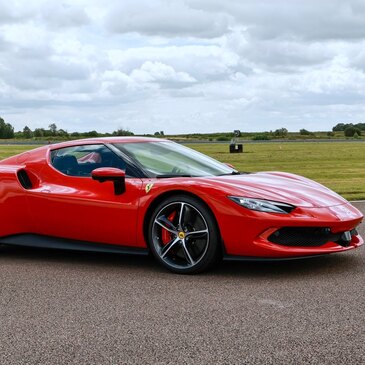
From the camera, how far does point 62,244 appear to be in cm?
629

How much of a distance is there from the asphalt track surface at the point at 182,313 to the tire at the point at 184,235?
0.47 ft

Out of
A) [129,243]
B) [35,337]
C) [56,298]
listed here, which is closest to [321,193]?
[129,243]

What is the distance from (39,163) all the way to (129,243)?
1387 millimetres

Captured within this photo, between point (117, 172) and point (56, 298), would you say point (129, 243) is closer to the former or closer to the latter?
point (117, 172)

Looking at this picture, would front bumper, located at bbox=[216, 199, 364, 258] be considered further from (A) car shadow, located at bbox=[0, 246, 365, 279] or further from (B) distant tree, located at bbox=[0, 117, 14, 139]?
(B) distant tree, located at bbox=[0, 117, 14, 139]

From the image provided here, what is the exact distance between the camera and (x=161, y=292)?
505cm

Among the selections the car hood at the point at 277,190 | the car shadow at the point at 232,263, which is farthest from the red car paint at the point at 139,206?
the car shadow at the point at 232,263

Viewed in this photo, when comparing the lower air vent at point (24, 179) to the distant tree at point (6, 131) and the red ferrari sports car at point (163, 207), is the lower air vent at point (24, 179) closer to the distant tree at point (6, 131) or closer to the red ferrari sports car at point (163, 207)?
the red ferrari sports car at point (163, 207)

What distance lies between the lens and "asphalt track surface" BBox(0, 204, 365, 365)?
140 inches

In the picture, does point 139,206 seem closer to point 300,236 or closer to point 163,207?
point 163,207

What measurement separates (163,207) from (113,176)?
54 cm

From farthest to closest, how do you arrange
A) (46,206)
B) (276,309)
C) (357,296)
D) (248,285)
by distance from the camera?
(46,206) → (248,285) → (357,296) → (276,309)

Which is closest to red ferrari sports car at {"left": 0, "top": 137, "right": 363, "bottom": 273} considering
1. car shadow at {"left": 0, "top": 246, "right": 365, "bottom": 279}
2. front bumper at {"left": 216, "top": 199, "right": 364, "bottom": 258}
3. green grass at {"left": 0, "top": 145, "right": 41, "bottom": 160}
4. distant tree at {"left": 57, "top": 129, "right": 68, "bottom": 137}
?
front bumper at {"left": 216, "top": 199, "right": 364, "bottom": 258}

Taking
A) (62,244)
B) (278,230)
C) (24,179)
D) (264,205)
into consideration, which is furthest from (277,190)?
(24,179)
